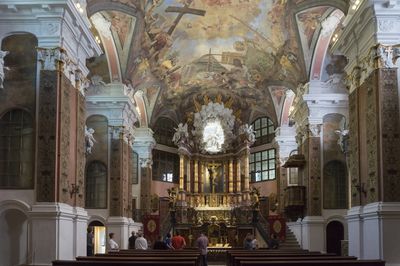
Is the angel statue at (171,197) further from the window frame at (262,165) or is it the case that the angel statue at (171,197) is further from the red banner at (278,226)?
the red banner at (278,226)

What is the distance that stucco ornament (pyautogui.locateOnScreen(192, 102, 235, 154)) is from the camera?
33.2 meters

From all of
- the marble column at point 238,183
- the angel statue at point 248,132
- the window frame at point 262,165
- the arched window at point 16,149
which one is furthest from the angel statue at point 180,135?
the arched window at point 16,149

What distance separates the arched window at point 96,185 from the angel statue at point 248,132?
12789mm

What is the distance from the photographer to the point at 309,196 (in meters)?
21.1

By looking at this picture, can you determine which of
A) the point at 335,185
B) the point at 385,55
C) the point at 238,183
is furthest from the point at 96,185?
the point at 238,183

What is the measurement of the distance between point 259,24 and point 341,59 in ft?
12.1

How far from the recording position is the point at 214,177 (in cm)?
3409

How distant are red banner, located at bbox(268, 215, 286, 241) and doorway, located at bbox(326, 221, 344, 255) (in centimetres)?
525

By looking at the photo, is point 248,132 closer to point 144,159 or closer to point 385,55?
point 144,159

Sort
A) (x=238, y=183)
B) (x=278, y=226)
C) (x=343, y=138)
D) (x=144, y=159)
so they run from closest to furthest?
(x=343, y=138)
(x=278, y=226)
(x=144, y=159)
(x=238, y=183)

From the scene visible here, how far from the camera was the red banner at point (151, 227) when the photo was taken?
27.8 m

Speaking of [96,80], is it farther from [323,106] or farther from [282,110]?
[282,110]

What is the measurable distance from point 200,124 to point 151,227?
7592mm

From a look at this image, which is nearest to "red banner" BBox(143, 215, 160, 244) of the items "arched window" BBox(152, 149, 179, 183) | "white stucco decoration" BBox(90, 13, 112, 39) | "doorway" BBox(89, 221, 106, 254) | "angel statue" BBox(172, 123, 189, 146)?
"arched window" BBox(152, 149, 179, 183)
